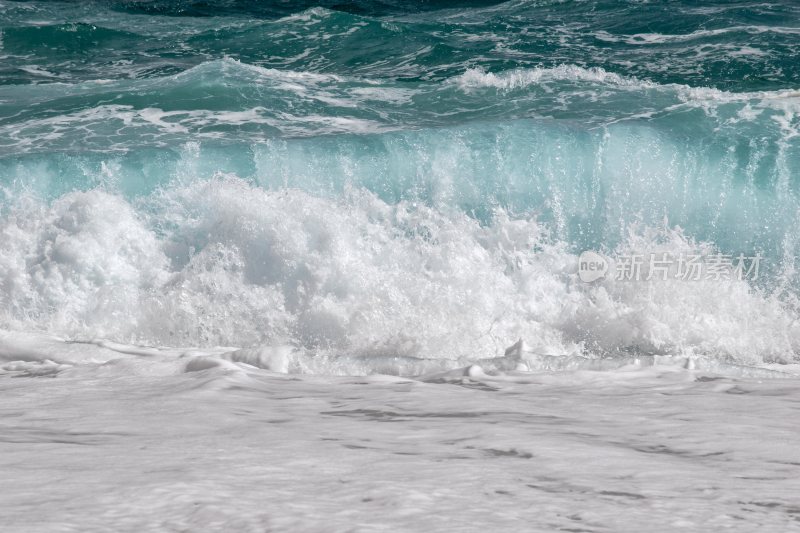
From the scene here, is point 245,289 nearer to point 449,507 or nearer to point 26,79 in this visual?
point 449,507

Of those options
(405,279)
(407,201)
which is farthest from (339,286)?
(407,201)

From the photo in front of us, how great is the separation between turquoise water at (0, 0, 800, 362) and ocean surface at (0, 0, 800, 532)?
26 millimetres

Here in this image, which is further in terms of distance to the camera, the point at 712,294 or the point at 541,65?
the point at 541,65

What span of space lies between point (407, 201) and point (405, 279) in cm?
100

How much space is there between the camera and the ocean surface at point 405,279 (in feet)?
8.39

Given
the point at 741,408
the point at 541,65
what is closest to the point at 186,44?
the point at 541,65

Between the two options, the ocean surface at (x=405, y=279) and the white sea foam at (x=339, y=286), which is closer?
the ocean surface at (x=405, y=279)

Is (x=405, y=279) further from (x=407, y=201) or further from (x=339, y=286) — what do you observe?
(x=407, y=201)

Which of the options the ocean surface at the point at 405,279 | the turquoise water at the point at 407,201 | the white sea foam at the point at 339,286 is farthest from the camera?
the turquoise water at the point at 407,201

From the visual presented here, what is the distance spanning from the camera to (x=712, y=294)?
20.4ft

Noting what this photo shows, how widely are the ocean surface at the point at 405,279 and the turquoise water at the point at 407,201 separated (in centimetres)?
3

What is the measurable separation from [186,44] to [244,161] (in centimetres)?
636

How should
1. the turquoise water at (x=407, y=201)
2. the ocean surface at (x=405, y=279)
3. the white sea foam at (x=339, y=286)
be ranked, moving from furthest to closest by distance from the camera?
the turquoise water at (x=407, y=201) < the white sea foam at (x=339, y=286) < the ocean surface at (x=405, y=279)

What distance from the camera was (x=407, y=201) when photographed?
23.2 ft
